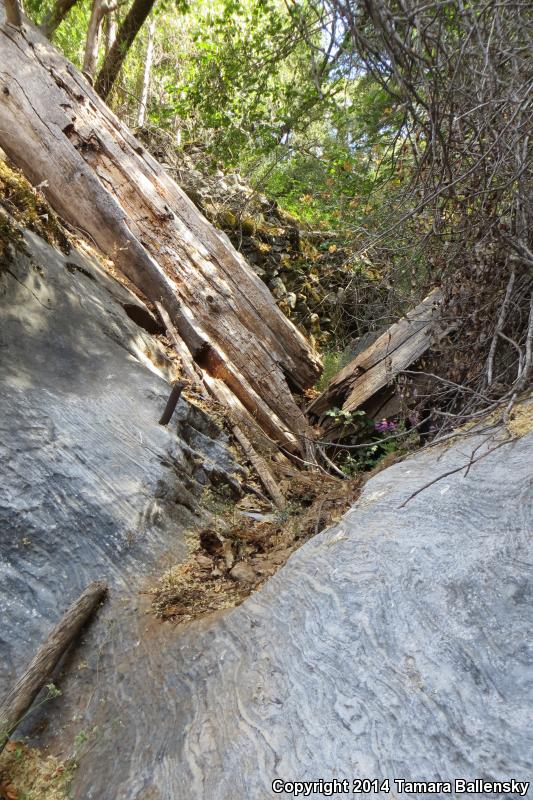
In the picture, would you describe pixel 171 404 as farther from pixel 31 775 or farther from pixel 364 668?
pixel 364 668

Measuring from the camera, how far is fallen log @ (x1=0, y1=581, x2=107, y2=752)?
2.31 meters

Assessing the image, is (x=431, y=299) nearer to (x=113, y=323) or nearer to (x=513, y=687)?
(x=113, y=323)

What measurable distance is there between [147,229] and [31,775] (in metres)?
5.61

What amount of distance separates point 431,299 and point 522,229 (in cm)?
160

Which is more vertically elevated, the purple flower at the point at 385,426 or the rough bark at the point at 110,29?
the rough bark at the point at 110,29

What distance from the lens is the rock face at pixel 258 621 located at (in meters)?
1.75

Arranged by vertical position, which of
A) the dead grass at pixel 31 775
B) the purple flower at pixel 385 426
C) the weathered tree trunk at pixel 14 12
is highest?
the weathered tree trunk at pixel 14 12

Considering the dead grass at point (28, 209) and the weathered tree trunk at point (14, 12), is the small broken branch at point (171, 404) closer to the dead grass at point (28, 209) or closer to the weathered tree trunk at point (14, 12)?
the dead grass at point (28, 209)

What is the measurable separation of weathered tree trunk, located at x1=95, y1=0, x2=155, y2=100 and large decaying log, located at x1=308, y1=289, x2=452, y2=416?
6464 mm

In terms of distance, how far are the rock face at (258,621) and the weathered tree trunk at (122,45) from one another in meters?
5.98

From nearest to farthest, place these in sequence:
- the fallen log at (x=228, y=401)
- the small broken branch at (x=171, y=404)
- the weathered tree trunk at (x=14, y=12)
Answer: the small broken branch at (x=171, y=404)
the fallen log at (x=228, y=401)
the weathered tree trunk at (x=14, y=12)

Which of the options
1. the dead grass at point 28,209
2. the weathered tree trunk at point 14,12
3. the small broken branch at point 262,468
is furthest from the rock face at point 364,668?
the weathered tree trunk at point 14,12

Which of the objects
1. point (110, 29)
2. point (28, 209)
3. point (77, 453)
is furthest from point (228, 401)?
point (110, 29)

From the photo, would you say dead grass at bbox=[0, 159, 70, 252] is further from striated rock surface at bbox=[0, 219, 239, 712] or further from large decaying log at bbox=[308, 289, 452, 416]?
large decaying log at bbox=[308, 289, 452, 416]
